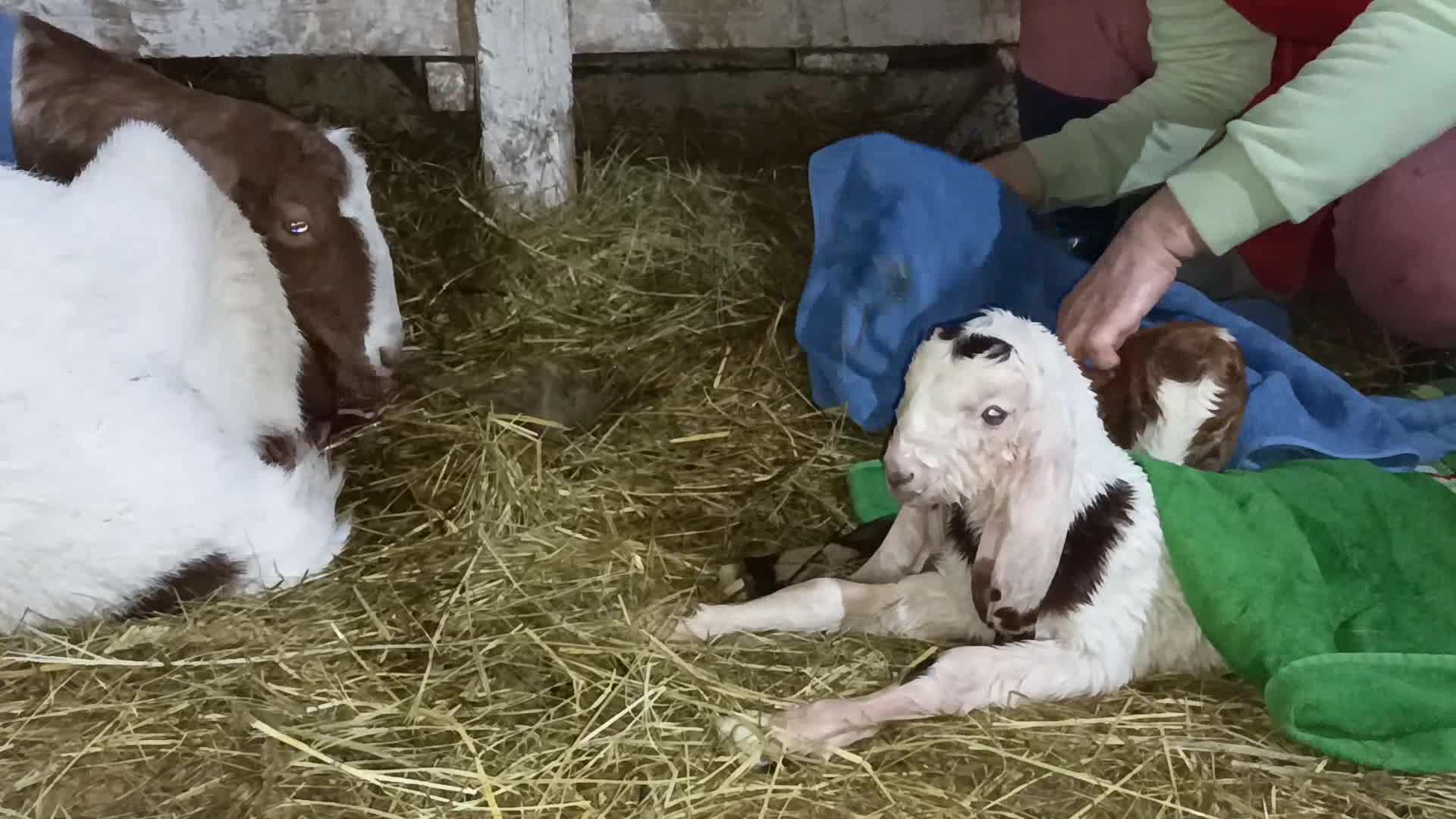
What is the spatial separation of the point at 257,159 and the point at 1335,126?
70.5 inches

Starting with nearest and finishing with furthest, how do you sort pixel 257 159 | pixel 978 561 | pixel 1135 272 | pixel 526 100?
1. pixel 978 561
2. pixel 1135 272
3. pixel 257 159
4. pixel 526 100

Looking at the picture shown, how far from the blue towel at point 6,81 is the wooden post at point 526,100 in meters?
0.89

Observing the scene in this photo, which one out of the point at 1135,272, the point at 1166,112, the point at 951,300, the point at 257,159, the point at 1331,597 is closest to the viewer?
the point at 1331,597

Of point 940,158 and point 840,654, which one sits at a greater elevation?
point 940,158

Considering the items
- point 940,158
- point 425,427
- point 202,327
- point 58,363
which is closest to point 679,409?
point 425,427

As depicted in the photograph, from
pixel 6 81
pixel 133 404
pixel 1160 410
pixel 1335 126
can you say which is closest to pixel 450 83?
pixel 6 81

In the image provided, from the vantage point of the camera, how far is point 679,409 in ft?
7.63

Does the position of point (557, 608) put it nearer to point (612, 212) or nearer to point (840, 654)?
point (840, 654)

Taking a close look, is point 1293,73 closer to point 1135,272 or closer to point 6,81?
point 1135,272

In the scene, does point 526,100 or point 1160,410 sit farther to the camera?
point 526,100

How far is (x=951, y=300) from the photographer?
7.18 ft

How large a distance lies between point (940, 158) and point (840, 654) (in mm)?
1065

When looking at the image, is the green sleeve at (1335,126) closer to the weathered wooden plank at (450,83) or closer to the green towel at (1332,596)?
the green towel at (1332,596)

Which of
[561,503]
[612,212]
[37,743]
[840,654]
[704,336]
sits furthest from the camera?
[612,212]
